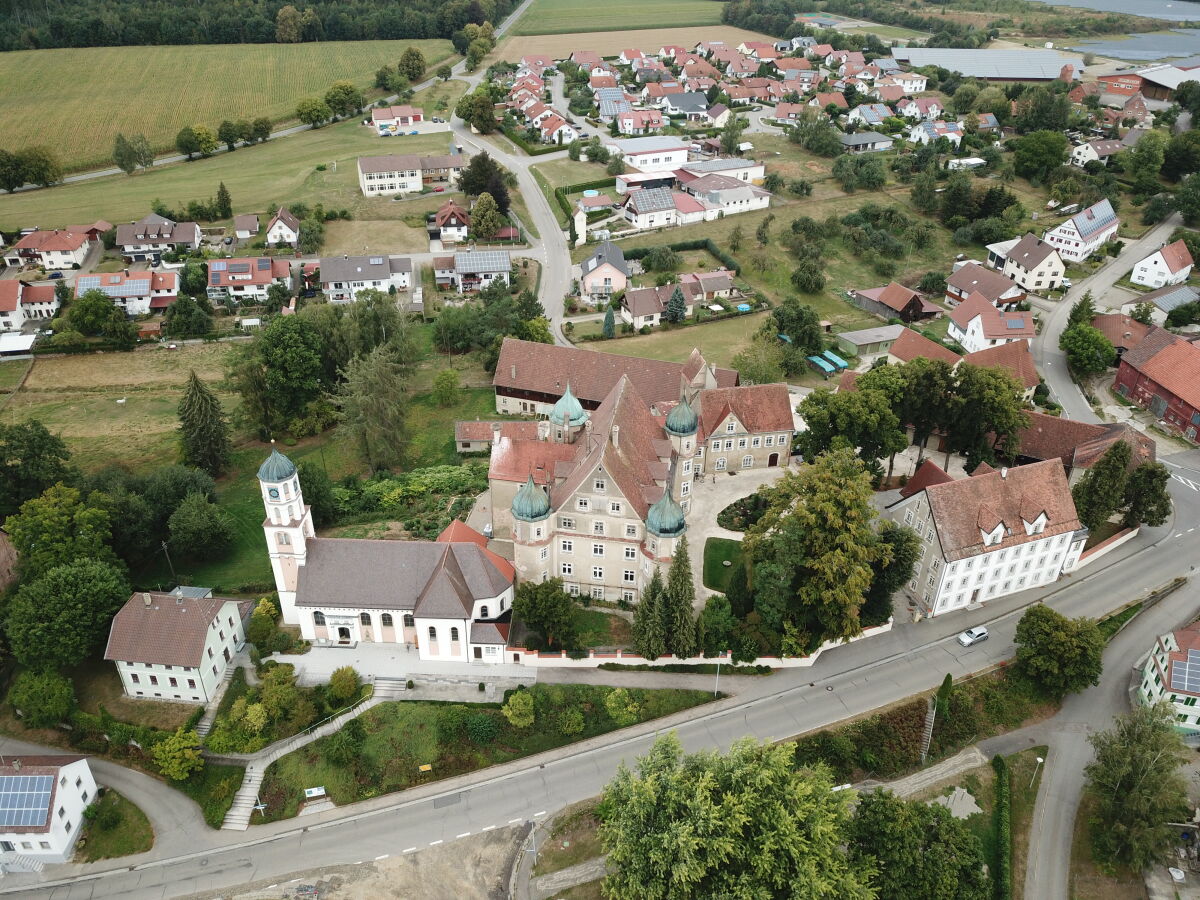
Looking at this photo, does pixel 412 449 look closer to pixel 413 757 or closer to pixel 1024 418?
pixel 413 757

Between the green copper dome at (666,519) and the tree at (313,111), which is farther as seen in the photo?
the tree at (313,111)

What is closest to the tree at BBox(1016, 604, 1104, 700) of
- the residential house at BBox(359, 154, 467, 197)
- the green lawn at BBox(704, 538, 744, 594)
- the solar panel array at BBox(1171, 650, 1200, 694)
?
the solar panel array at BBox(1171, 650, 1200, 694)

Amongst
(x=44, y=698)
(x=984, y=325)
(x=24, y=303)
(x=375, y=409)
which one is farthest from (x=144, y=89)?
(x=984, y=325)

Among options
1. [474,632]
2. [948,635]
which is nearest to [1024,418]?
[948,635]

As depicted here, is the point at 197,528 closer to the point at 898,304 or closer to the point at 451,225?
the point at 451,225

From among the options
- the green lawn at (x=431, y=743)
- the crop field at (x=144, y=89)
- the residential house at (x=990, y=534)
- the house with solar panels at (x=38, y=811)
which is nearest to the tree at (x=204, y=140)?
the crop field at (x=144, y=89)

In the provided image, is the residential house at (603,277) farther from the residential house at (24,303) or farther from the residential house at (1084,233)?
the residential house at (24,303)

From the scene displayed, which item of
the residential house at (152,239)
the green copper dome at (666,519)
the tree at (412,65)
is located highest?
the tree at (412,65)
